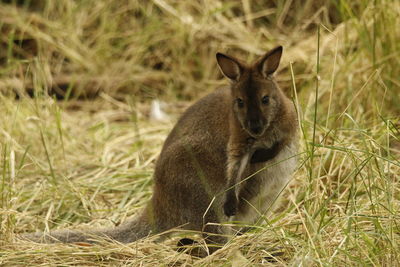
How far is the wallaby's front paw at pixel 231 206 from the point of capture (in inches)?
137

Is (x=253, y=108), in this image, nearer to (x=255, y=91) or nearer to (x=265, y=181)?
(x=255, y=91)

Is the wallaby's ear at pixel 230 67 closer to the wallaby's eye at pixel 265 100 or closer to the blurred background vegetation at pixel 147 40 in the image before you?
the wallaby's eye at pixel 265 100

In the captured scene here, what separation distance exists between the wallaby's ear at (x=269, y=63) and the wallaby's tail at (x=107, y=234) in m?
1.02

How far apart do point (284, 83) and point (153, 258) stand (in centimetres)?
295

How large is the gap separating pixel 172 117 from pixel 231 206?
8.19 feet

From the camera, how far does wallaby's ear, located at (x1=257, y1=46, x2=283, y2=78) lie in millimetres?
3428

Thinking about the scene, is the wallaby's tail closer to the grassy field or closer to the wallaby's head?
the grassy field

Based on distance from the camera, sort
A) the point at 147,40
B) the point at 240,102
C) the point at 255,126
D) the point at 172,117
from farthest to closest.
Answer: the point at 147,40 < the point at 172,117 < the point at 240,102 < the point at 255,126

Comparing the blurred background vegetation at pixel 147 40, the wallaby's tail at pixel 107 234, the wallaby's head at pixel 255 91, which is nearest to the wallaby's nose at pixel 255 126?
the wallaby's head at pixel 255 91

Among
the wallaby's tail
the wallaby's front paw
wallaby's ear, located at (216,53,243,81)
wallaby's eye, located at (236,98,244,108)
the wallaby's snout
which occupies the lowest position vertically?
the wallaby's tail

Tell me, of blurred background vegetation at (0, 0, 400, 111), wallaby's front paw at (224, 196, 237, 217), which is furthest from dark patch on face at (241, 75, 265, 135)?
blurred background vegetation at (0, 0, 400, 111)

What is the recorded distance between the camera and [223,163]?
3639mm

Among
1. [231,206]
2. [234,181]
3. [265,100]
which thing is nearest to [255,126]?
[265,100]

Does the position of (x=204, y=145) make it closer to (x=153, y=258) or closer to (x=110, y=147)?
(x=153, y=258)
